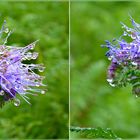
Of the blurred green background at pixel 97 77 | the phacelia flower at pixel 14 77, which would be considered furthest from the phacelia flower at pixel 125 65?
the blurred green background at pixel 97 77

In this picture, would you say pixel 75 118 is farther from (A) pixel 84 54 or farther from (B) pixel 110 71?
(B) pixel 110 71

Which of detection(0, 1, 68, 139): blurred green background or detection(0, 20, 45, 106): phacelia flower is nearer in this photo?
detection(0, 20, 45, 106): phacelia flower

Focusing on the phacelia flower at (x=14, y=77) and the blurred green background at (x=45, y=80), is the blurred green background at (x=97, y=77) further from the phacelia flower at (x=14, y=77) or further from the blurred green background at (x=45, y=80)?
the phacelia flower at (x=14, y=77)

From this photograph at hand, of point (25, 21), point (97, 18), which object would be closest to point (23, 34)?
point (25, 21)

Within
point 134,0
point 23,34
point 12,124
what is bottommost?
point 12,124

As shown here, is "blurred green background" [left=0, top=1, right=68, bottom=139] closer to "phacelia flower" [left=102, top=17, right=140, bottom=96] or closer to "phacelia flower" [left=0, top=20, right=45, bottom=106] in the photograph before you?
"phacelia flower" [left=0, top=20, right=45, bottom=106]

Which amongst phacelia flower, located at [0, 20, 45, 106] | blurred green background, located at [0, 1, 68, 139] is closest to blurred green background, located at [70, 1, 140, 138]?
blurred green background, located at [0, 1, 68, 139]
